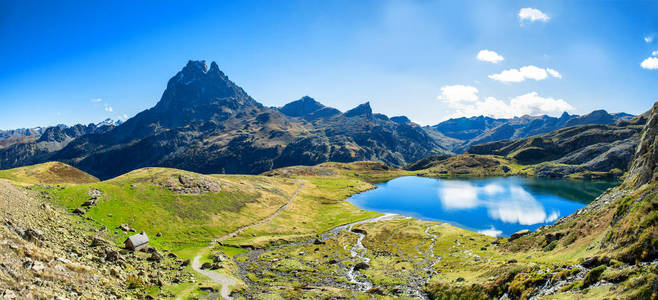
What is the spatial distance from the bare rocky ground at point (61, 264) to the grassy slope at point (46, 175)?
79925 mm

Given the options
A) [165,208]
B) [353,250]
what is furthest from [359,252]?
[165,208]

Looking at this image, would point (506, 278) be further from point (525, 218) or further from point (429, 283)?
point (525, 218)

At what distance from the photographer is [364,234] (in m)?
122

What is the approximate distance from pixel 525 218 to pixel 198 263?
6046 inches

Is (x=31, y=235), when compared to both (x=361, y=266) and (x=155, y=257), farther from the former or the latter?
(x=361, y=266)

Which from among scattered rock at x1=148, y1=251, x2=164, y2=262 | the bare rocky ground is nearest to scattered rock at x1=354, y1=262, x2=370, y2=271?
the bare rocky ground

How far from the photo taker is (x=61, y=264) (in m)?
36.6

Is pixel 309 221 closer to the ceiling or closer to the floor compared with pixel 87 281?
closer to the floor

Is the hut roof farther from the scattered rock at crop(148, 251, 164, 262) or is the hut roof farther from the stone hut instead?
the scattered rock at crop(148, 251, 164, 262)

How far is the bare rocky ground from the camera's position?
30.7m

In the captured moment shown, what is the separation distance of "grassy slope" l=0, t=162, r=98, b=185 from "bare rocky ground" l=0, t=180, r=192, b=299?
79.9 meters

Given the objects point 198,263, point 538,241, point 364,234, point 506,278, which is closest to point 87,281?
point 198,263

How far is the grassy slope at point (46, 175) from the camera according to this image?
118688 millimetres

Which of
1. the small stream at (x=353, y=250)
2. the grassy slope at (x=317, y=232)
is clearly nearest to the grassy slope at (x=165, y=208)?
the grassy slope at (x=317, y=232)
